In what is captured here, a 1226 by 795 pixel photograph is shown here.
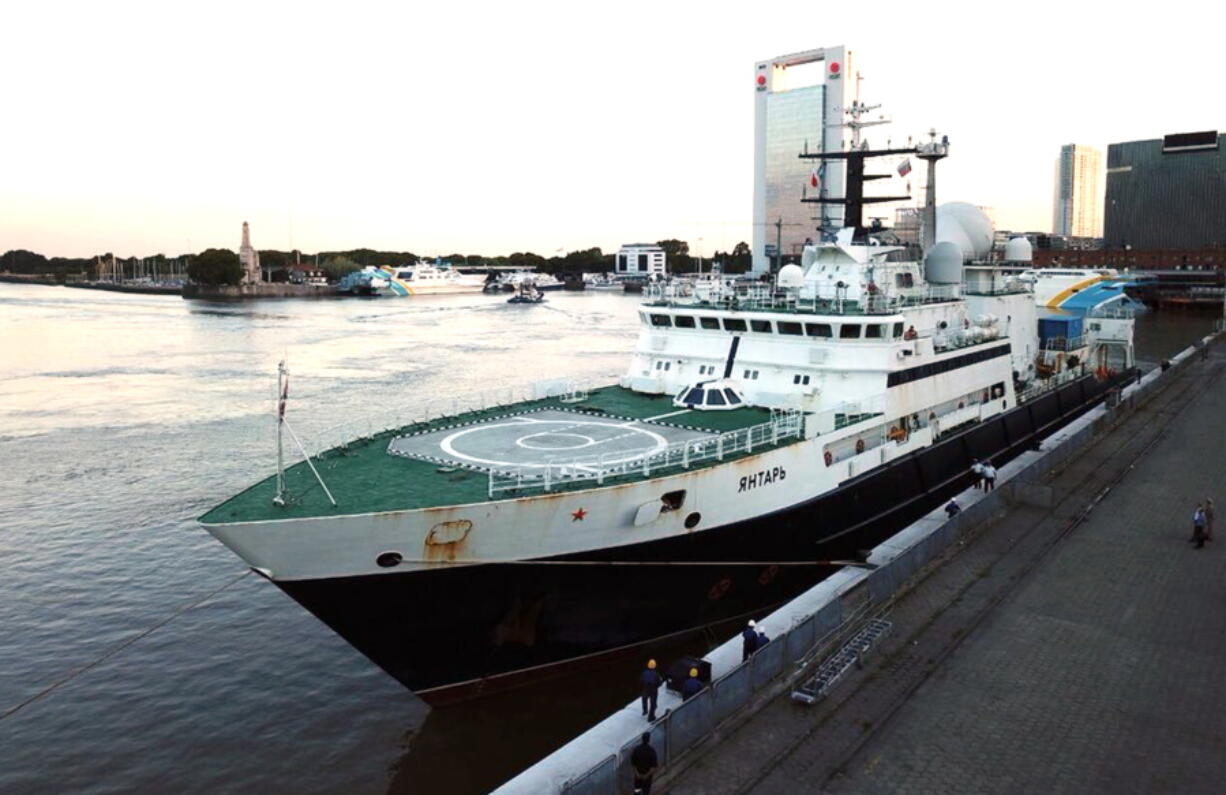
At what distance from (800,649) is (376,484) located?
8081 mm

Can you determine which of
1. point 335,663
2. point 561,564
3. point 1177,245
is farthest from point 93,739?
point 1177,245

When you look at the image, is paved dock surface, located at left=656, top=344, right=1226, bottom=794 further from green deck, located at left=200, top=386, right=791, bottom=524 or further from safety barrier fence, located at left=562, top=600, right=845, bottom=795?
green deck, located at left=200, top=386, right=791, bottom=524

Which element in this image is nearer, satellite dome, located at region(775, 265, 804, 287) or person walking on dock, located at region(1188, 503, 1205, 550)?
person walking on dock, located at region(1188, 503, 1205, 550)

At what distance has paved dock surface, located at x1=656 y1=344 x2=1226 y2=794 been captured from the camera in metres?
10.7

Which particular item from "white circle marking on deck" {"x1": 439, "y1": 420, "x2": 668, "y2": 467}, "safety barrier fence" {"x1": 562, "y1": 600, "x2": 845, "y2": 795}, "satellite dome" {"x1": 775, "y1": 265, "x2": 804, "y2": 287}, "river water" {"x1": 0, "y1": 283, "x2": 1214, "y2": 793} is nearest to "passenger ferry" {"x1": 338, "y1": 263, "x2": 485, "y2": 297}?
"river water" {"x1": 0, "y1": 283, "x2": 1214, "y2": 793}

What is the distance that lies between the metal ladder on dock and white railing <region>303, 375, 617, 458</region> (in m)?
12.0

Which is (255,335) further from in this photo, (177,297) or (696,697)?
(177,297)

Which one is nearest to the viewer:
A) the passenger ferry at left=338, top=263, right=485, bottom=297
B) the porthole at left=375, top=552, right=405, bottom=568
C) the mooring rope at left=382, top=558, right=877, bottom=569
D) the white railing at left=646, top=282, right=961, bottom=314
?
the porthole at left=375, top=552, right=405, bottom=568

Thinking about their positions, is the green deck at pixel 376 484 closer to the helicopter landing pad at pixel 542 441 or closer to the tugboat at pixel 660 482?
the tugboat at pixel 660 482

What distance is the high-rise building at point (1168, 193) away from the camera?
18025cm

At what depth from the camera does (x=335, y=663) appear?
62.2 feet

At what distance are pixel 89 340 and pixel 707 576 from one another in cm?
8247

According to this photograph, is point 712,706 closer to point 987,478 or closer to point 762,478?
point 762,478

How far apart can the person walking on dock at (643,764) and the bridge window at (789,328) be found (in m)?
15.1
